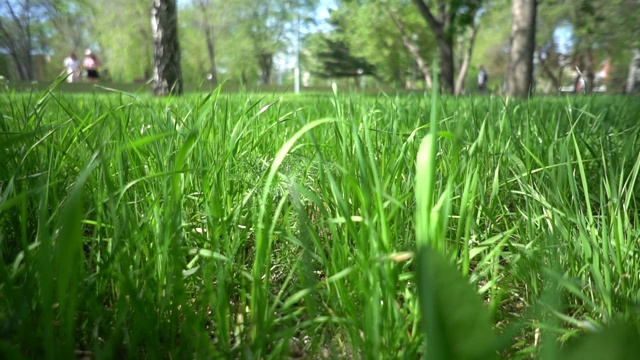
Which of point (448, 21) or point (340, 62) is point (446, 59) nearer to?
point (448, 21)

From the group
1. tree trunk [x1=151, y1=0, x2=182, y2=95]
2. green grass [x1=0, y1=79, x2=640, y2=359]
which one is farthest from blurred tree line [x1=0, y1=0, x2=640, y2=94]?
green grass [x1=0, y1=79, x2=640, y2=359]

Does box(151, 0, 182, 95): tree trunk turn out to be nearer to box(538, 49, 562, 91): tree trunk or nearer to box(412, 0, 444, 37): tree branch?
box(538, 49, 562, 91): tree trunk

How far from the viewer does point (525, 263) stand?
2.33 ft

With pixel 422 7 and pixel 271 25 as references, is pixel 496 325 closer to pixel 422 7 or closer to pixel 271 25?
pixel 422 7

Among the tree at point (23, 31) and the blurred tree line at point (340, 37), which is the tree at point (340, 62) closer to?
the blurred tree line at point (340, 37)

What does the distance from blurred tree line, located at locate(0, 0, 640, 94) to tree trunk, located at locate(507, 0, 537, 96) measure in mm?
109

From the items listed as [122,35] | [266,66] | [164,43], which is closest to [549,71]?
[164,43]

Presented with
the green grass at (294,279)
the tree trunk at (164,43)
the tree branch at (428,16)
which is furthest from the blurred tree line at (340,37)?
the green grass at (294,279)

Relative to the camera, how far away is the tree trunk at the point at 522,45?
19.0ft

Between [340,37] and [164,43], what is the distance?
1946 cm

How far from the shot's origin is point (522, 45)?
589 cm

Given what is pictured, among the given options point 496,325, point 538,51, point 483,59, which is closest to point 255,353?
point 496,325

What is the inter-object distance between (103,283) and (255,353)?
0.91 feet

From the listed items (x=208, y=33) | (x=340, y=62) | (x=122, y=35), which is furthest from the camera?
(x=340, y=62)
